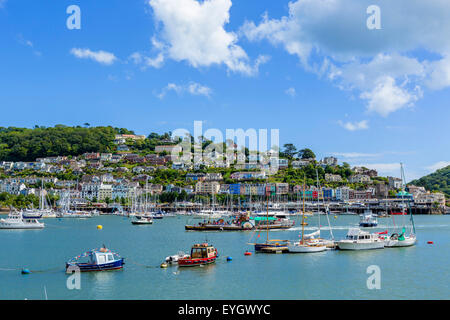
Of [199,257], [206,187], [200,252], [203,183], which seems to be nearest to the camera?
[199,257]

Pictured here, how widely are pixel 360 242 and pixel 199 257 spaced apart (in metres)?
16.0

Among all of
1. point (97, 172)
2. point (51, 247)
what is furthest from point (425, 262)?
point (97, 172)

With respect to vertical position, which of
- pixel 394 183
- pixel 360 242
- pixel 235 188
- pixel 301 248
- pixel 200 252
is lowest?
pixel 301 248

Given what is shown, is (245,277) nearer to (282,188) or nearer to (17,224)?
(17,224)

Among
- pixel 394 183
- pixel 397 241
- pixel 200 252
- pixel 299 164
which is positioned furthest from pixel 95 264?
pixel 394 183

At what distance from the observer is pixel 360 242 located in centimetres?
3844

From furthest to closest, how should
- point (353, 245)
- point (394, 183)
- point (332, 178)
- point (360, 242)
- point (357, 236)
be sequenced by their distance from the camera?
point (394, 183), point (332, 178), point (357, 236), point (360, 242), point (353, 245)

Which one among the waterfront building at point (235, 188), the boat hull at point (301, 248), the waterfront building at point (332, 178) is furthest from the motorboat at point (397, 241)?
the waterfront building at point (332, 178)

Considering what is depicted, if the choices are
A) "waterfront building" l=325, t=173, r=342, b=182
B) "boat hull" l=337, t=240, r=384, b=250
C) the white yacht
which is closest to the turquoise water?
"boat hull" l=337, t=240, r=384, b=250

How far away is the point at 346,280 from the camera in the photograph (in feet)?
85.6

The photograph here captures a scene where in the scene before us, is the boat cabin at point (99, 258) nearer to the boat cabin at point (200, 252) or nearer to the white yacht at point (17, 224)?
the boat cabin at point (200, 252)

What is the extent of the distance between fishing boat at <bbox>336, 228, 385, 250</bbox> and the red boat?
13.1 metres

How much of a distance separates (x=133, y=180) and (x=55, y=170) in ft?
127

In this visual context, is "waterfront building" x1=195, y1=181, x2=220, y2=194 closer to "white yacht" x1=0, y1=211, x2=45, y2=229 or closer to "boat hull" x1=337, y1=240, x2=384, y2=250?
"white yacht" x1=0, y1=211, x2=45, y2=229
